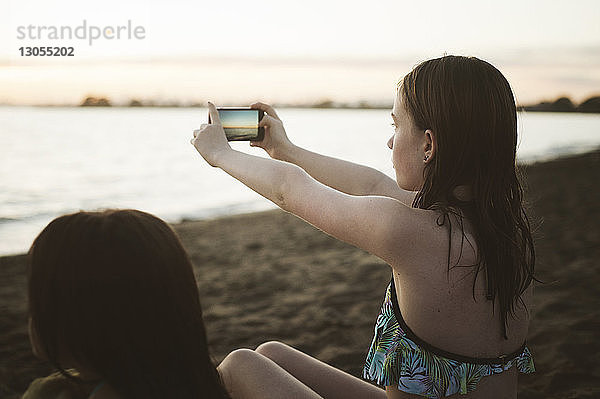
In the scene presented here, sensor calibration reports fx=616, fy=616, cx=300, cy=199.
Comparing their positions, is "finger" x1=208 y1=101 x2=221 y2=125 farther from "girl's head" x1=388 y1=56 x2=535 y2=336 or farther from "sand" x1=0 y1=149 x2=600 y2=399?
"sand" x1=0 y1=149 x2=600 y2=399

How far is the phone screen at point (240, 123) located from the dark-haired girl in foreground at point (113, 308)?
0.68m

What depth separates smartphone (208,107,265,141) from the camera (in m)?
2.05

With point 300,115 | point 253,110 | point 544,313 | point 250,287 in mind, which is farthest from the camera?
point 300,115

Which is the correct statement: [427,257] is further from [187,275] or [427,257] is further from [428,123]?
[187,275]

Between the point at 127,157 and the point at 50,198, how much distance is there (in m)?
6.75

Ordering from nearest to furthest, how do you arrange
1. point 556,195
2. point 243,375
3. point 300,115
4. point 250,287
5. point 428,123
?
1. point 428,123
2. point 243,375
3. point 250,287
4. point 556,195
5. point 300,115

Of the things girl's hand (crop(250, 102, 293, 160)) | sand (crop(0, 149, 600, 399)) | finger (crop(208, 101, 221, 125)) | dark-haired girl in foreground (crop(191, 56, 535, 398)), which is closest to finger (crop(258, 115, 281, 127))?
girl's hand (crop(250, 102, 293, 160))

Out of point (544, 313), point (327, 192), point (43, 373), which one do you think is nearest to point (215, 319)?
point (43, 373)

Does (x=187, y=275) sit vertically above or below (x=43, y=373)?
above

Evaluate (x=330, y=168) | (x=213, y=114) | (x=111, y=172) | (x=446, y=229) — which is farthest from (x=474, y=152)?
(x=111, y=172)

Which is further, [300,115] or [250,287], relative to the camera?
[300,115]

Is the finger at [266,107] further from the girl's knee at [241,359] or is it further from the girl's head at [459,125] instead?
the girl's knee at [241,359]

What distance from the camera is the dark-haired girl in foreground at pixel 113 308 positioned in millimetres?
1345

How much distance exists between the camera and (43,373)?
3.60 meters
